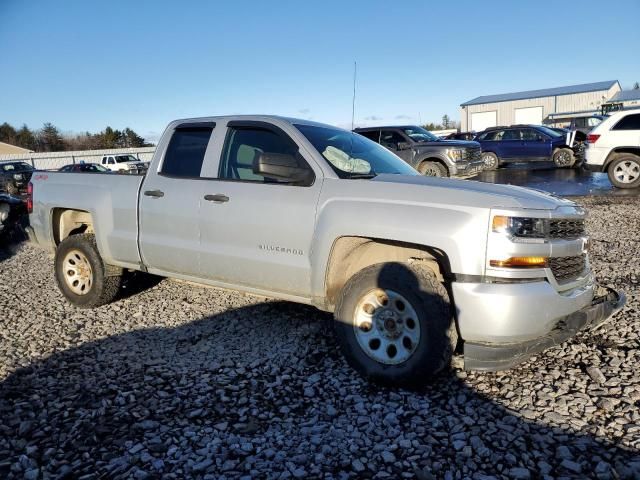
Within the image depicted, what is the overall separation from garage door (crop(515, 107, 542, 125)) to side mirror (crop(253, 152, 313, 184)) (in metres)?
50.0

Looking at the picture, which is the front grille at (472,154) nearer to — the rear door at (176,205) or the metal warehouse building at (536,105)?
the rear door at (176,205)

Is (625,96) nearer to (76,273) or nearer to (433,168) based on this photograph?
(433,168)

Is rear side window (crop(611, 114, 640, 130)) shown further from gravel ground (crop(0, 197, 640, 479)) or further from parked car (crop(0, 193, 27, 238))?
parked car (crop(0, 193, 27, 238))

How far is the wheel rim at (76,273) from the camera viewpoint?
5.35m

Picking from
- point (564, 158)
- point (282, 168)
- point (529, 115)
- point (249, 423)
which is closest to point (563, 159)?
point (564, 158)

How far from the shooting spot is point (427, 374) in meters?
3.24

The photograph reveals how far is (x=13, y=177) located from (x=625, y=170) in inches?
966

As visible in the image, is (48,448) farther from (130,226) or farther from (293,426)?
(130,226)

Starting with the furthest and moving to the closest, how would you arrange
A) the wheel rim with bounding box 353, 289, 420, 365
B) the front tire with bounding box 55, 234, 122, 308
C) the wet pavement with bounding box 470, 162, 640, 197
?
the wet pavement with bounding box 470, 162, 640, 197 < the front tire with bounding box 55, 234, 122, 308 < the wheel rim with bounding box 353, 289, 420, 365

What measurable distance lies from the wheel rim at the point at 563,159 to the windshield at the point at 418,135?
6.77 m

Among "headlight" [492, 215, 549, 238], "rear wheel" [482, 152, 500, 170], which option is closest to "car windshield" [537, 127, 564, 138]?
"rear wheel" [482, 152, 500, 170]

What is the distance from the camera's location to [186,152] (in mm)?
4637

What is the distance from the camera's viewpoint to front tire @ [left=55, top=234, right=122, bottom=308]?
5.18 metres

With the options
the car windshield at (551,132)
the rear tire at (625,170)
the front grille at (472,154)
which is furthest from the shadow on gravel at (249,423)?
the car windshield at (551,132)
